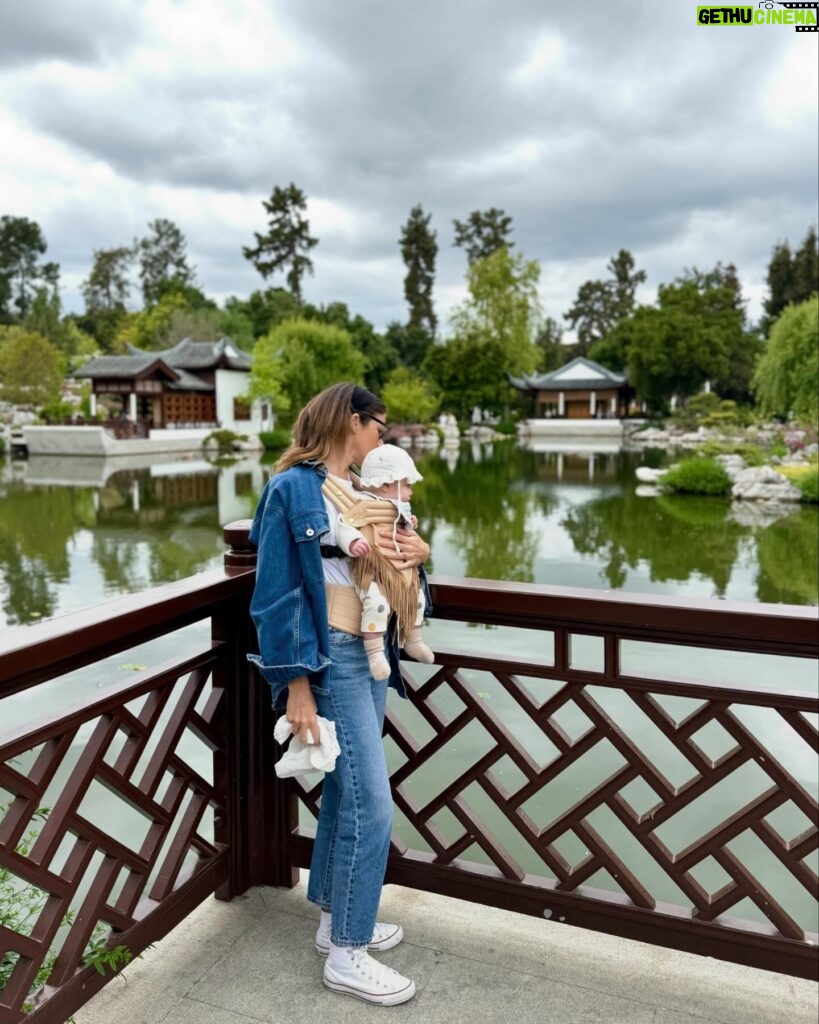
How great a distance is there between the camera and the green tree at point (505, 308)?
41.4m

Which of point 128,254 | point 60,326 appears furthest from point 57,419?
point 128,254

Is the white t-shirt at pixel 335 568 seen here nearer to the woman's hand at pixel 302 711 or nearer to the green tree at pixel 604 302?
the woman's hand at pixel 302 711

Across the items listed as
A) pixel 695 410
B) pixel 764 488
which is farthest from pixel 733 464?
pixel 695 410

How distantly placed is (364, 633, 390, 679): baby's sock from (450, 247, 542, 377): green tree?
133 feet

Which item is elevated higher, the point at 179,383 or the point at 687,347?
the point at 687,347

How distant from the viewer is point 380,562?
159 cm

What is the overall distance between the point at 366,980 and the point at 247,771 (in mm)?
541

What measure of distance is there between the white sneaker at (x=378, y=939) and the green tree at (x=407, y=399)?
1313 inches

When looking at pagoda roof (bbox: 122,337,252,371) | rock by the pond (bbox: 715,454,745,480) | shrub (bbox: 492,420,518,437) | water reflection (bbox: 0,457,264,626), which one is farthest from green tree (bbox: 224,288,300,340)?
rock by the pond (bbox: 715,454,745,480)

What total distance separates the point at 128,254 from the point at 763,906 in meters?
54.2

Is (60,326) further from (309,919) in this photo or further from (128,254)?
(309,919)

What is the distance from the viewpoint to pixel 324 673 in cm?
158

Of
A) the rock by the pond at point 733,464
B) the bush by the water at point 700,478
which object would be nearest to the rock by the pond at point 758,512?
the bush by the water at point 700,478

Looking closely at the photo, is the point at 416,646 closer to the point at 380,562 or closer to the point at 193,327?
the point at 380,562
